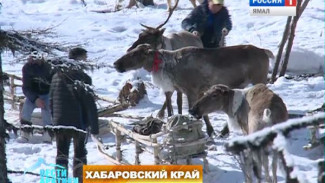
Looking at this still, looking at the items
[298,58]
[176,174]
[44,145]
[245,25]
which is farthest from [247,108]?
[245,25]

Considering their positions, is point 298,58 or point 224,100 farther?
point 298,58

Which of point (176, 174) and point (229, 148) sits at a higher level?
point (229, 148)

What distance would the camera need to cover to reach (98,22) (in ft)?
62.0

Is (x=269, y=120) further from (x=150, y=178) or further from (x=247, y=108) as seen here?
(x=150, y=178)

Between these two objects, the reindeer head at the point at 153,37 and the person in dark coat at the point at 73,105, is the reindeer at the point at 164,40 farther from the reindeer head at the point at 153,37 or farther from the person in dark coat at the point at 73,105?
the person in dark coat at the point at 73,105

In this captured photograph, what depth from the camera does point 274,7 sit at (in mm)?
14062

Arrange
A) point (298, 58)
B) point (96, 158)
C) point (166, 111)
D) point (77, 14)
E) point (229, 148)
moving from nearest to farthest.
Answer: point (229, 148) < point (96, 158) < point (166, 111) < point (298, 58) < point (77, 14)

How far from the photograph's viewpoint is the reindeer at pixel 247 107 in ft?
25.2

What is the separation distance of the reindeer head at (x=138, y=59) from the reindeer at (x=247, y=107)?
166 centimetres

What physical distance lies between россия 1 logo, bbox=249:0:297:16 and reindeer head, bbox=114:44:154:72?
3.80 metres

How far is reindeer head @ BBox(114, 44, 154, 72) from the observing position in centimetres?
1006

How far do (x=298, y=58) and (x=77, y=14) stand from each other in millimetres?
7354

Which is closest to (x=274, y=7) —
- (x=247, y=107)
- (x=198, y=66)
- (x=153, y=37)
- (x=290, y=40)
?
(x=290, y=40)
